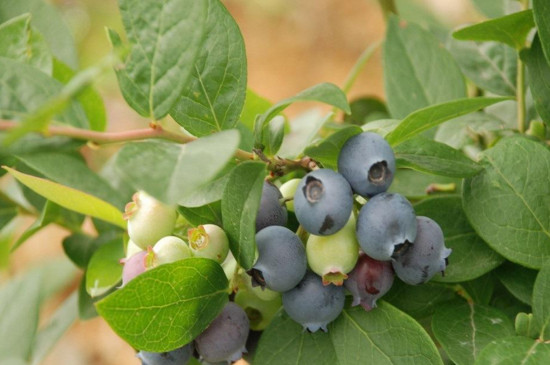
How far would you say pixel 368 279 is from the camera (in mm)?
728

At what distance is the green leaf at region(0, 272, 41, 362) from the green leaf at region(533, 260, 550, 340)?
100 centimetres

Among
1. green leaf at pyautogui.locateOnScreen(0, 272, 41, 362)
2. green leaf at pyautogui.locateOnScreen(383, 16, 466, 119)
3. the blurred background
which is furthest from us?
the blurred background

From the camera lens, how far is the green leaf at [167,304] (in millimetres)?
678

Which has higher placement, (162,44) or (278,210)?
(162,44)

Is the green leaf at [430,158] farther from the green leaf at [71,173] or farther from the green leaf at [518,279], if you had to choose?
the green leaf at [71,173]

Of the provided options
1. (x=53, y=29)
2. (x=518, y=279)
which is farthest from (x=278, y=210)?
(x=53, y=29)

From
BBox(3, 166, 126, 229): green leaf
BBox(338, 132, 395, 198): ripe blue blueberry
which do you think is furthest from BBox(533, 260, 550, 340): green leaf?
BBox(3, 166, 126, 229): green leaf

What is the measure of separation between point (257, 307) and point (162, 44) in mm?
353

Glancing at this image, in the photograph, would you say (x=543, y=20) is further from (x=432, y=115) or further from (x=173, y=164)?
(x=173, y=164)

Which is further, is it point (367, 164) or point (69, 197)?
point (69, 197)

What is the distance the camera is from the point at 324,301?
0.73 meters

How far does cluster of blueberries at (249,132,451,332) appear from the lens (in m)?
0.66

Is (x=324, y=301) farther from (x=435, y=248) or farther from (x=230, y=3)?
(x=230, y=3)

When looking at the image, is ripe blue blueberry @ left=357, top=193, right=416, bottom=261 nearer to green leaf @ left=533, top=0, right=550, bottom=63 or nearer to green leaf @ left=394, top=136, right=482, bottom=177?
green leaf @ left=394, top=136, right=482, bottom=177
